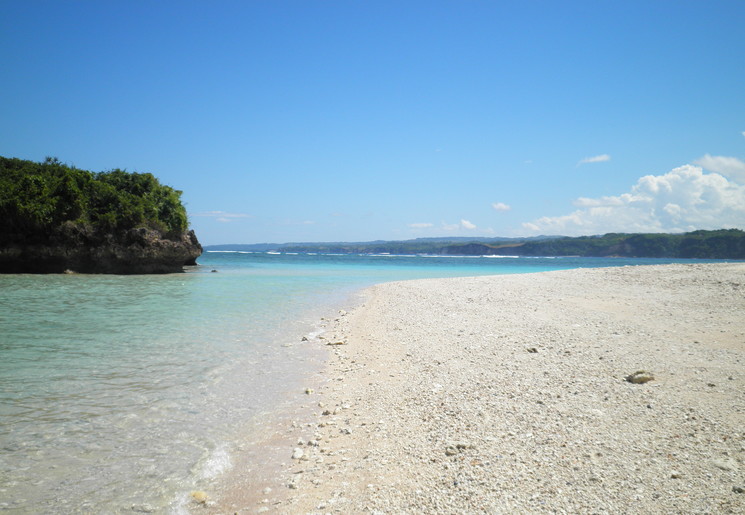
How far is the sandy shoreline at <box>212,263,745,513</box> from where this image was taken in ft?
12.0

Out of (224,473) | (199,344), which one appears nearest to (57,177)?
(199,344)

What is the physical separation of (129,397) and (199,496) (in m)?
3.56

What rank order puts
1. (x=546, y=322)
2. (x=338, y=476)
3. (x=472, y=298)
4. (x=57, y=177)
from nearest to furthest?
1. (x=338, y=476)
2. (x=546, y=322)
3. (x=472, y=298)
4. (x=57, y=177)

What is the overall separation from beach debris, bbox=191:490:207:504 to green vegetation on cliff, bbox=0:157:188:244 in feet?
126

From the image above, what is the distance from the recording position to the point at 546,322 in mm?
12234

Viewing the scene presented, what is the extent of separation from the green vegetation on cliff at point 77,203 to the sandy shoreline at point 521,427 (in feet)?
110

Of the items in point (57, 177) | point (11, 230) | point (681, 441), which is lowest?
point (681, 441)

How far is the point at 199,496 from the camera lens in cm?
408

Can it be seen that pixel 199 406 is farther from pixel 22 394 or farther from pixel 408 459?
pixel 408 459

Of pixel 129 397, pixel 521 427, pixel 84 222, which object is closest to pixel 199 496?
pixel 129 397

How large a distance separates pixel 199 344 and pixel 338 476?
25.0 ft

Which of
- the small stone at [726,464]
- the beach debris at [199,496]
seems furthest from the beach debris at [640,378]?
the beach debris at [199,496]

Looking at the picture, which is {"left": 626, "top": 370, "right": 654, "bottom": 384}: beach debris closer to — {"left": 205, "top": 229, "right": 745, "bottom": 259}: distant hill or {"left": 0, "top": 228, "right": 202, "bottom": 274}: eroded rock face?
{"left": 0, "top": 228, "right": 202, "bottom": 274}: eroded rock face

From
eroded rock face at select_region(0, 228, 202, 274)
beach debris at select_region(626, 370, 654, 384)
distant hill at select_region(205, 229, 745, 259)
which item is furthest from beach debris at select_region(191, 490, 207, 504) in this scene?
distant hill at select_region(205, 229, 745, 259)
